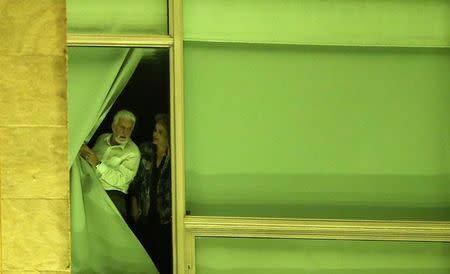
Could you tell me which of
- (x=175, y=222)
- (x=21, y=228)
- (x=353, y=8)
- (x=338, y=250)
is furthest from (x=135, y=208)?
(x=353, y=8)

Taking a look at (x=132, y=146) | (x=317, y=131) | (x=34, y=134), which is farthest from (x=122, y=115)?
(x=317, y=131)

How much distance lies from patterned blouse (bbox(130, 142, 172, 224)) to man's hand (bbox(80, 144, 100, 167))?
0.94ft

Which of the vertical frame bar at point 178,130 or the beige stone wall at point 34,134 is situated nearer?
the vertical frame bar at point 178,130

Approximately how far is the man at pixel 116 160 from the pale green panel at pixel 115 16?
615 millimetres

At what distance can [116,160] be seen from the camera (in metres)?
7.46

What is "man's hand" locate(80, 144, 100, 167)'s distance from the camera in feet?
24.5

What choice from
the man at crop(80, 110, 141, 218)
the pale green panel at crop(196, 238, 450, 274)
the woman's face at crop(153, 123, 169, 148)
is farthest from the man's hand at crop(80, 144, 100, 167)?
the pale green panel at crop(196, 238, 450, 274)

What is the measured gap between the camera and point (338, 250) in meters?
7.50

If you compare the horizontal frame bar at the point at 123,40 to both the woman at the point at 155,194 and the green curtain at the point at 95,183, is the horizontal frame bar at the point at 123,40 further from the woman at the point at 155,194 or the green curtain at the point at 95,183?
the woman at the point at 155,194

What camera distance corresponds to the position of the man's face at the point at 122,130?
7418mm

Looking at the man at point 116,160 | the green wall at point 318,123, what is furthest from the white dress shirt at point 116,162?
the green wall at point 318,123

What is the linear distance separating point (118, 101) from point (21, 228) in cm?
110

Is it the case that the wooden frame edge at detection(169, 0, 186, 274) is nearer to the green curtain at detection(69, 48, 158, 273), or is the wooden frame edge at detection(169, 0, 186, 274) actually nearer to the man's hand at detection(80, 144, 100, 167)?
the green curtain at detection(69, 48, 158, 273)

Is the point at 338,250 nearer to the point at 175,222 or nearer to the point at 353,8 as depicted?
the point at 175,222
